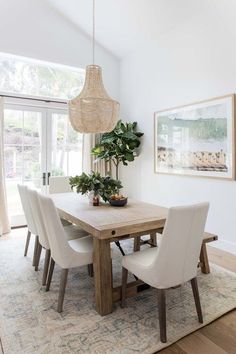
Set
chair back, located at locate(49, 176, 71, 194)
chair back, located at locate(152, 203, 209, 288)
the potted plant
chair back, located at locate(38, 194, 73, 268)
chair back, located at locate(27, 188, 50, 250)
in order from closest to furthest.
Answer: chair back, located at locate(152, 203, 209, 288)
chair back, located at locate(38, 194, 73, 268)
chair back, located at locate(27, 188, 50, 250)
the potted plant
chair back, located at locate(49, 176, 71, 194)

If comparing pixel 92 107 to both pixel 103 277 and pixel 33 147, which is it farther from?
pixel 33 147

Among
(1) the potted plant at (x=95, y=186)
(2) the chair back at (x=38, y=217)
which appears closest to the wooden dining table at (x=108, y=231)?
(2) the chair back at (x=38, y=217)

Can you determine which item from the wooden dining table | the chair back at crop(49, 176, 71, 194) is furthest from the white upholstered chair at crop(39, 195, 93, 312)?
the chair back at crop(49, 176, 71, 194)

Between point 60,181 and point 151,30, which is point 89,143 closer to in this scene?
point 60,181

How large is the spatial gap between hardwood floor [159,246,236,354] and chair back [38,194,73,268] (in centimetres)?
97

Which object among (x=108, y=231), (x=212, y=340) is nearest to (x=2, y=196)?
(x=108, y=231)

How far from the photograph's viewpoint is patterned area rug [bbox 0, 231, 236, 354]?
1.76 meters

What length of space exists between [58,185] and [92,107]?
1.59 metres

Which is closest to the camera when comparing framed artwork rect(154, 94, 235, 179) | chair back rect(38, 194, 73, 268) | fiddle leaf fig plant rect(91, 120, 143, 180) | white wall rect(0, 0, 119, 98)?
chair back rect(38, 194, 73, 268)

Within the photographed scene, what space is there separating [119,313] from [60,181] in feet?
7.56

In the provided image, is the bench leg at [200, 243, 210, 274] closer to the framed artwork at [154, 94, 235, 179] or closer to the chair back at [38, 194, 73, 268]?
the framed artwork at [154, 94, 235, 179]

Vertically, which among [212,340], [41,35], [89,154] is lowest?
[212,340]

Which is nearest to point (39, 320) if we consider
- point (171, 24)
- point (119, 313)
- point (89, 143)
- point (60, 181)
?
point (119, 313)

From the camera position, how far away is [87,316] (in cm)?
207
